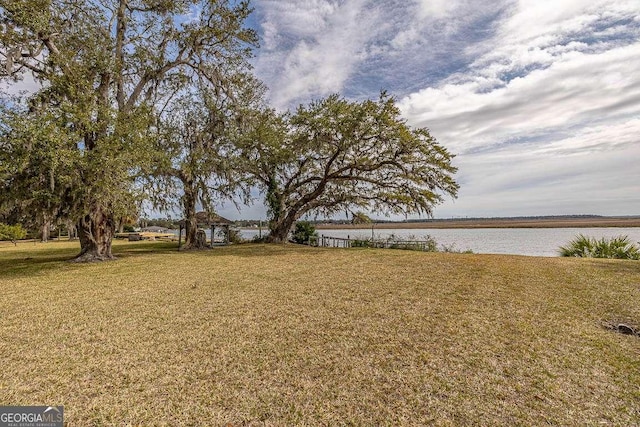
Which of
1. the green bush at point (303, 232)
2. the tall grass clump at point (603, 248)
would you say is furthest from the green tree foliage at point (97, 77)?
the tall grass clump at point (603, 248)

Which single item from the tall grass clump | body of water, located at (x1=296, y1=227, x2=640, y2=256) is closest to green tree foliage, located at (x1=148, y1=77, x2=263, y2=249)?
body of water, located at (x1=296, y1=227, x2=640, y2=256)

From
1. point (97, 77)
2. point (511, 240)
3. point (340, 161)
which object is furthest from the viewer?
point (511, 240)

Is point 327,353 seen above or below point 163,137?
below

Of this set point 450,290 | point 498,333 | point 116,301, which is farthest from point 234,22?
point 498,333

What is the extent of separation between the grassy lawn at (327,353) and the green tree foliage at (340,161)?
29.8ft

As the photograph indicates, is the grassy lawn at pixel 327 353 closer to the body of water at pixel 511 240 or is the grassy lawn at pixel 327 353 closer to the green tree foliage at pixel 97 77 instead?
the green tree foliage at pixel 97 77

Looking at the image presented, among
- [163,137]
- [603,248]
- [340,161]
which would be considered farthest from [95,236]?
[603,248]

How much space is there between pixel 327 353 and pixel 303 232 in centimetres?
1829

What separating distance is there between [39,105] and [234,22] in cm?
858

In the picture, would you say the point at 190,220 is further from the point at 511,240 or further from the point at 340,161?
the point at 511,240

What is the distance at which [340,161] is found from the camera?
57.6 feet

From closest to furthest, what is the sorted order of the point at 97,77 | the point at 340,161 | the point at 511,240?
the point at 97,77, the point at 340,161, the point at 511,240

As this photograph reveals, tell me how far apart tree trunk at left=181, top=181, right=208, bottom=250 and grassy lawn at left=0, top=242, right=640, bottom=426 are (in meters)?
10.1

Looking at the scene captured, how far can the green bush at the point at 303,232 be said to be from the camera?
21781 millimetres
